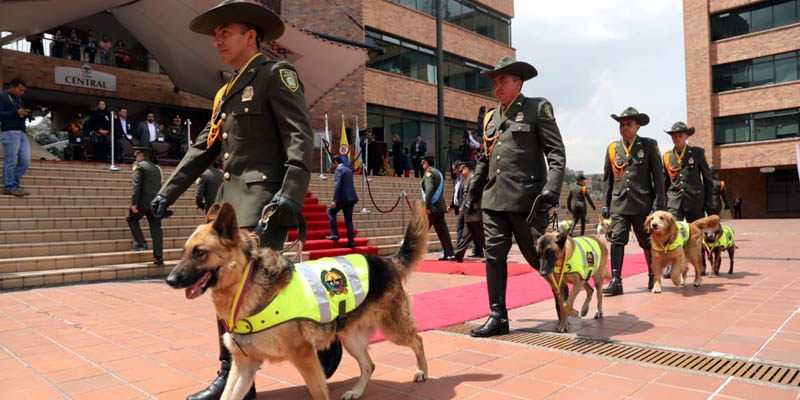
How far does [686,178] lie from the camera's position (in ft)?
27.3

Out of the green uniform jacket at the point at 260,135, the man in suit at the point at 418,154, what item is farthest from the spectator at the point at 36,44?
the green uniform jacket at the point at 260,135

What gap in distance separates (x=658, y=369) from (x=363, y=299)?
216 centimetres

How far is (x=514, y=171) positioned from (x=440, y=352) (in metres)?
1.77

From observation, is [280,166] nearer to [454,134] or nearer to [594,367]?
[594,367]

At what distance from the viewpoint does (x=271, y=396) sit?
318 centimetres

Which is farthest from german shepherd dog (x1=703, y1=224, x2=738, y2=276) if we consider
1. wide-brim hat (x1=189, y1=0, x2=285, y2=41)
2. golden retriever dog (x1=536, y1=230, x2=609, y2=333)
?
wide-brim hat (x1=189, y1=0, x2=285, y2=41)

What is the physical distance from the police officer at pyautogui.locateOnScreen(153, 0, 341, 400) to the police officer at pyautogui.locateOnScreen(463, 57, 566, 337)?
2062 mm

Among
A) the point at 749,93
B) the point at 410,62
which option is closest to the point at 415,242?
the point at 410,62

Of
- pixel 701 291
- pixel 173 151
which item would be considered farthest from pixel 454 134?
pixel 701 291

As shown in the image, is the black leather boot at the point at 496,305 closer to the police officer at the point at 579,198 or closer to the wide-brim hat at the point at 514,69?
the wide-brim hat at the point at 514,69

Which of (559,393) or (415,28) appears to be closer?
(559,393)

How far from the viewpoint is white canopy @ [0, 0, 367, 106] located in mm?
14773

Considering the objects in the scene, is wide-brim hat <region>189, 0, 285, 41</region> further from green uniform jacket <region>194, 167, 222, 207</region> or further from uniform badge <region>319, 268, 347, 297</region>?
green uniform jacket <region>194, 167, 222, 207</region>

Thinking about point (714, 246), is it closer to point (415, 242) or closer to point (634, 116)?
point (634, 116)
